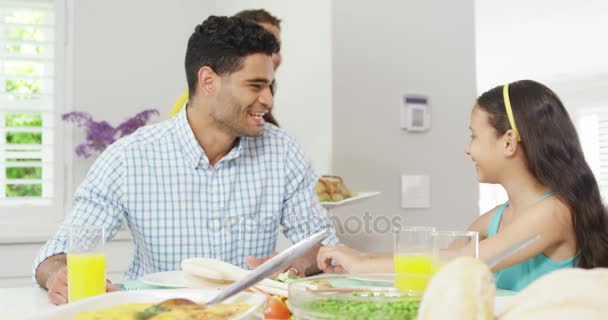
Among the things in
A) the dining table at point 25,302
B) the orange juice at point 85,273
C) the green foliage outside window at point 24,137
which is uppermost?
the green foliage outside window at point 24,137

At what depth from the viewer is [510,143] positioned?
1742mm

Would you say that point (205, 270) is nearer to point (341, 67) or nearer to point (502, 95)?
point (502, 95)

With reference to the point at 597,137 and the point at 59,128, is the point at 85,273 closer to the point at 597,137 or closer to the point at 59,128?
the point at 59,128

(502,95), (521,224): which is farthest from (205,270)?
(502,95)

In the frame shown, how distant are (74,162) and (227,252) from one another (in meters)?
2.04

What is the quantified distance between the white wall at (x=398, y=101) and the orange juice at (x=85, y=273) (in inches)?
64.5

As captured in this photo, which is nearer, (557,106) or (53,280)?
(53,280)

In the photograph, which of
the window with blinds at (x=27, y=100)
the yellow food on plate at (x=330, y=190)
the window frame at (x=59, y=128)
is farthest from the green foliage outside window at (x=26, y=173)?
the yellow food on plate at (x=330, y=190)

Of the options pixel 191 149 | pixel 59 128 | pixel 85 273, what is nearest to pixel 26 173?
pixel 59 128

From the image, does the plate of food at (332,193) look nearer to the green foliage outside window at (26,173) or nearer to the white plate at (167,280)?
the white plate at (167,280)

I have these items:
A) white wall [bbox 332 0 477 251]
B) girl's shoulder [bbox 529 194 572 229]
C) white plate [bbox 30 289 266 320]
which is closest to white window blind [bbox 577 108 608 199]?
white wall [bbox 332 0 477 251]

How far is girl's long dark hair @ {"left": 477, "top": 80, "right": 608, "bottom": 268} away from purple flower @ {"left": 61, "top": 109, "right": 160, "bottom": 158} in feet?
7.51

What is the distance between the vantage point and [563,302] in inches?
20.6

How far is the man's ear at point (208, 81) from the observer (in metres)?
2.02
